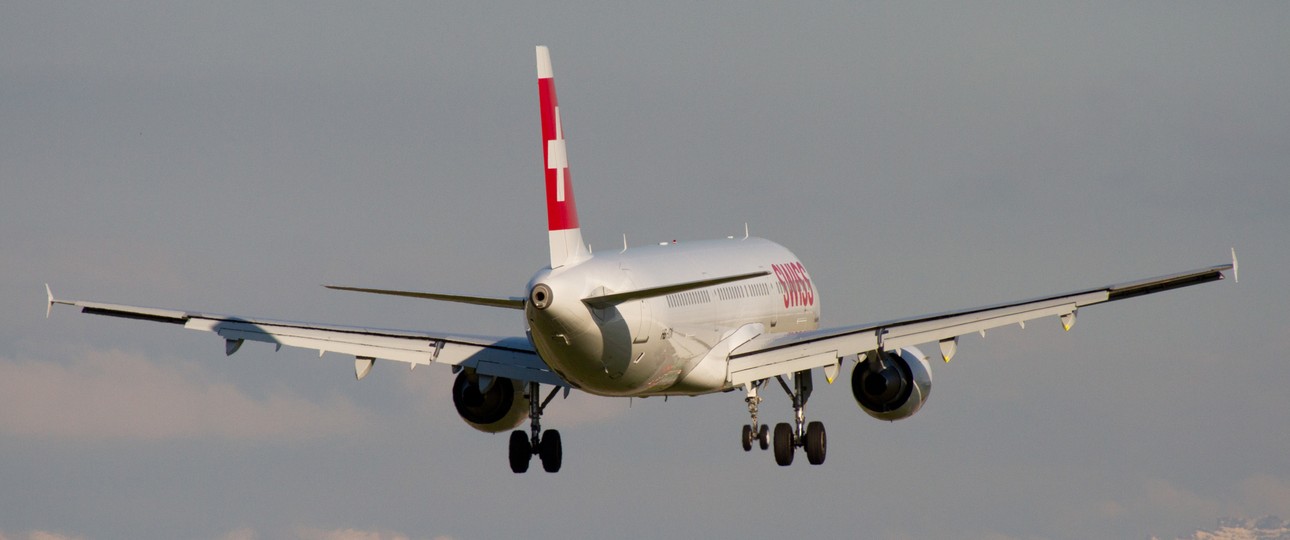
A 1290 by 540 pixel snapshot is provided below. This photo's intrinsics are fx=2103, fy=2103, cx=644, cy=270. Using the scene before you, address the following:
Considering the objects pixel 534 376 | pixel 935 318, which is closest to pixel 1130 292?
pixel 935 318

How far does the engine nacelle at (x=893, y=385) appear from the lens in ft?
182

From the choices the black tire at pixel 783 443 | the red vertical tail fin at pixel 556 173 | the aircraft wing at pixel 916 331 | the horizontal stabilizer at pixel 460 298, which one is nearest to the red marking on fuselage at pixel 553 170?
the red vertical tail fin at pixel 556 173

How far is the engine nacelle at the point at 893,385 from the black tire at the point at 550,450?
8.08 metres

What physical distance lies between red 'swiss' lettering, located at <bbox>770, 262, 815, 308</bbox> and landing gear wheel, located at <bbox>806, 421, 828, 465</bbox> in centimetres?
750

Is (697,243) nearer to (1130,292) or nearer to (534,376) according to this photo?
(534,376)

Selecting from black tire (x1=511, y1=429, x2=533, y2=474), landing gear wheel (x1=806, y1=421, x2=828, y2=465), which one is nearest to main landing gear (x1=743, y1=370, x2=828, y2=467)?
landing gear wheel (x1=806, y1=421, x2=828, y2=465)

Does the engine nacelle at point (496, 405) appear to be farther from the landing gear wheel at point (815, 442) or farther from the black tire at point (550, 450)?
the landing gear wheel at point (815, 442)

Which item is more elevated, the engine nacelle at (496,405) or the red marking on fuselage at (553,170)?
Answer: the red marking on fuselage at (553,170)

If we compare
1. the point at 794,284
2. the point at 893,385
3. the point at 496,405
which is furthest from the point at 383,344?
the point at 794,284

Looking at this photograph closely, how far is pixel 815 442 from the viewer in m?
56.0

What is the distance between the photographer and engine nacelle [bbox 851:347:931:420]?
2180 inches

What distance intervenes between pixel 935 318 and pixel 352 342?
586 inches

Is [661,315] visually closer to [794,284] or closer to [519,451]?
[519,451]

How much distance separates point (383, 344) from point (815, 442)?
38.5ft
